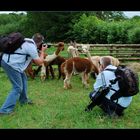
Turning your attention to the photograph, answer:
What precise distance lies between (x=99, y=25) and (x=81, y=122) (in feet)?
83.0

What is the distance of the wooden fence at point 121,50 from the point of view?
19784 millimetres

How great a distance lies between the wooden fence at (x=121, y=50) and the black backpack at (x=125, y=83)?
1161cm

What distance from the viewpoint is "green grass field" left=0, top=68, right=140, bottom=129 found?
770cm

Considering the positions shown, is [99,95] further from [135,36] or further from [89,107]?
[135,36]

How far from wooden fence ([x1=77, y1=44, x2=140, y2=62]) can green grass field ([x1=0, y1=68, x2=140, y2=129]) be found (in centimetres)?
874

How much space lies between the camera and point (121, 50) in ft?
67.0

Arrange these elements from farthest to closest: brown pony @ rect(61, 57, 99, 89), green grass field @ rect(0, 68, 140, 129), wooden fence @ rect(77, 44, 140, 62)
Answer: wooden fence @ rect(77, 44, 140, 62)
brown pony @ rect(61, 57, 99, 89)
green grass field @ rect(0, 68, 140, 129)

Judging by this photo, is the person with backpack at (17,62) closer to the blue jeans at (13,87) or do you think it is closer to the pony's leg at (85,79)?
the blue jeans at (13,87)

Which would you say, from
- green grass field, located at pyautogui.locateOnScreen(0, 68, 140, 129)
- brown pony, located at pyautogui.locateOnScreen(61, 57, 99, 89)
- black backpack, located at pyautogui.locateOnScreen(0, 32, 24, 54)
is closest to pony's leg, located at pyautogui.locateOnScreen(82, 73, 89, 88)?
brown pony, located at pyautogui.locateOnScreen(61, 57, 99, 89)

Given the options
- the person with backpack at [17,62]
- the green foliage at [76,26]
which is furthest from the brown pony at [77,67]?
the green foliage at [76,26]

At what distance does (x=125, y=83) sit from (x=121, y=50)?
1287 cm

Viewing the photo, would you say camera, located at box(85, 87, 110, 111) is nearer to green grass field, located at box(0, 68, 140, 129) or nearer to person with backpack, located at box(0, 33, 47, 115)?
green grass field, located at box(0, 68, 140, 129)

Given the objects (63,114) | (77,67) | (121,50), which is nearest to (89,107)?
(63,114)
